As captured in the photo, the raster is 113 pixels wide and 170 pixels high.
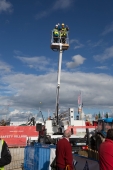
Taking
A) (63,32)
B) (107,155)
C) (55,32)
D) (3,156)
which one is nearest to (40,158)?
(3,156)

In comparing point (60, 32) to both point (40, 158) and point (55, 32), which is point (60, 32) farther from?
point (40, 158)

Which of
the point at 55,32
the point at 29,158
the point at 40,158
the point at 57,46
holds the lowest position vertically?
the point at 29,158

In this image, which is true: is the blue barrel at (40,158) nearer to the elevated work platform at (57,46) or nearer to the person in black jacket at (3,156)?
the person in black jacket at (3,156)

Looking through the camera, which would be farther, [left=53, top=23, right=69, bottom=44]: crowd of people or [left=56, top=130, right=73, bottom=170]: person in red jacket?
[left=53, top=23, right=69, bottom=44]: crowd of people

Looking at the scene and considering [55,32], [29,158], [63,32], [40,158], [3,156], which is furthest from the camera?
[63,32]

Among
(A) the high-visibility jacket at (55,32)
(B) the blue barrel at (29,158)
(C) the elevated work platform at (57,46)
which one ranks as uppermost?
(A) the high-visibility jacket at (55,32)

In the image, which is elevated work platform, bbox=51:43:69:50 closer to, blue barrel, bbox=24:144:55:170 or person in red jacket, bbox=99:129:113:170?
blue barrel, bbox=24:144:55:170

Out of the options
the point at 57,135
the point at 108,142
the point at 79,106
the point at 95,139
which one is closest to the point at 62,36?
the point at 79,106

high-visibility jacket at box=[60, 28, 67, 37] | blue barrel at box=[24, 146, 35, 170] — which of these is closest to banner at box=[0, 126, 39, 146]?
high-visibility jacket at box=[60, 28, 67, 37]

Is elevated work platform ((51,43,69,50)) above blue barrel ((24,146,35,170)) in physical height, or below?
above

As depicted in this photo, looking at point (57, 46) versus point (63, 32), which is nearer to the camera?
point (63, 32)

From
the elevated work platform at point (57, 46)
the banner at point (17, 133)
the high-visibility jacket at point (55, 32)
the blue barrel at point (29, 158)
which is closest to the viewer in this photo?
the blue barrel at point (29, 158)

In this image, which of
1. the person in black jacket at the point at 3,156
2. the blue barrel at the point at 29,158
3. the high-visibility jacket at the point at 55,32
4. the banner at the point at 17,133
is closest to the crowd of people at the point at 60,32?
the high-visibility jacket at the point at 55,32

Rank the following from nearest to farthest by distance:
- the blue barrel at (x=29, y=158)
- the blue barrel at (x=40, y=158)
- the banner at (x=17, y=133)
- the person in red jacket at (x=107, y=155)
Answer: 1. the person in red jacket at (x=107, y=155)
2. the blue barrel at (x=40, y=158)
3. the blue barrel at (x=29, y=158)
4. the banner at (x=17, y=133)
